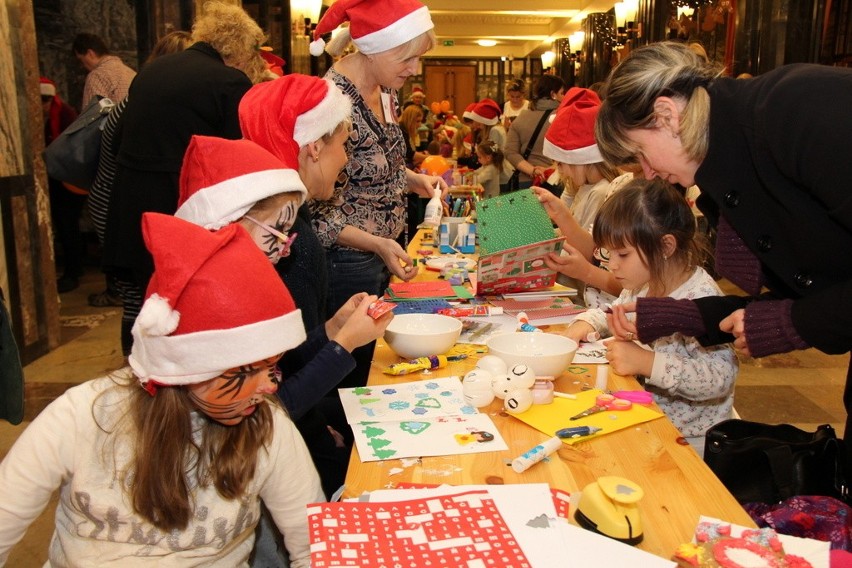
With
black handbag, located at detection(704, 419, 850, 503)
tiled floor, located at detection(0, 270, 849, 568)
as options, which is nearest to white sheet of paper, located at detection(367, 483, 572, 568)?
black handbag, located at detection(704, 419, 850, 503)

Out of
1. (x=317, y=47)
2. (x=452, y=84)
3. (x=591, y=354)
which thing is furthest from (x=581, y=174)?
(x=452, y=84)

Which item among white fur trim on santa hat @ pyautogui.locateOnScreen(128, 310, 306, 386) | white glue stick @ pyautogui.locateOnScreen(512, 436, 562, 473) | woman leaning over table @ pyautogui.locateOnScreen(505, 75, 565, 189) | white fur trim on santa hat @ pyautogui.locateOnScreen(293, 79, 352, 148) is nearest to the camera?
white fur trim on santa hat @ pyautogui.locateOnScreen(128, 310, 306, 386)

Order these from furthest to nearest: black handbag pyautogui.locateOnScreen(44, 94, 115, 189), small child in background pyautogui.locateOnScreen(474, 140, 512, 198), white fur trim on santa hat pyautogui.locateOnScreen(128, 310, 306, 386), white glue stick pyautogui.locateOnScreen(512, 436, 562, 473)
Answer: small child in background pyautogui.locateOnScreen(474, 140, 512, 198)
black handbag pyautogui.locateOnScreen(44, 94, 115, 189)
white glue stick pyautogui.locateOnScreen(512, 436, 562, 473)
white fur trim on santa hat pyautogui.locateOnScreen(128, 310, 306, 386)

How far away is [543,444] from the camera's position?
1468mm

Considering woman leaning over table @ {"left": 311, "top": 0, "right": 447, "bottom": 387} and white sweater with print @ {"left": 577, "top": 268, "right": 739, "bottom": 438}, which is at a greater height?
→ woman leaning over table @ {"left": 311, "top": 0, "right": 447, "bottom": 387}

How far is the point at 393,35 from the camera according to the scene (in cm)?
260

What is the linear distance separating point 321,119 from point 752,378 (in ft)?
11.5

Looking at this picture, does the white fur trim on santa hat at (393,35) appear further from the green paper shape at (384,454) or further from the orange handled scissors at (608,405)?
the green paper shape at (384,454)

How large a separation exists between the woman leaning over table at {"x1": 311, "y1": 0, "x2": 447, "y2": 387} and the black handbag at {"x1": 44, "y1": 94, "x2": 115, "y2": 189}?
0.99 meters

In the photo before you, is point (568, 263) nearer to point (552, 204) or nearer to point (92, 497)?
point (552, 204)

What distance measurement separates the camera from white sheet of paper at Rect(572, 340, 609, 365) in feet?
6.67

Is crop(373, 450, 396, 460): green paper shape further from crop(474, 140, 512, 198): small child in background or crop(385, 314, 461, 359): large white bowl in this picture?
crop(474, 140, 512, 198): small child in background

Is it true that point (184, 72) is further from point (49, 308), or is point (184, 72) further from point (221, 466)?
point (49, 308)

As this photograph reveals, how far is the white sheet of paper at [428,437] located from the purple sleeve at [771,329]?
0.57 m
